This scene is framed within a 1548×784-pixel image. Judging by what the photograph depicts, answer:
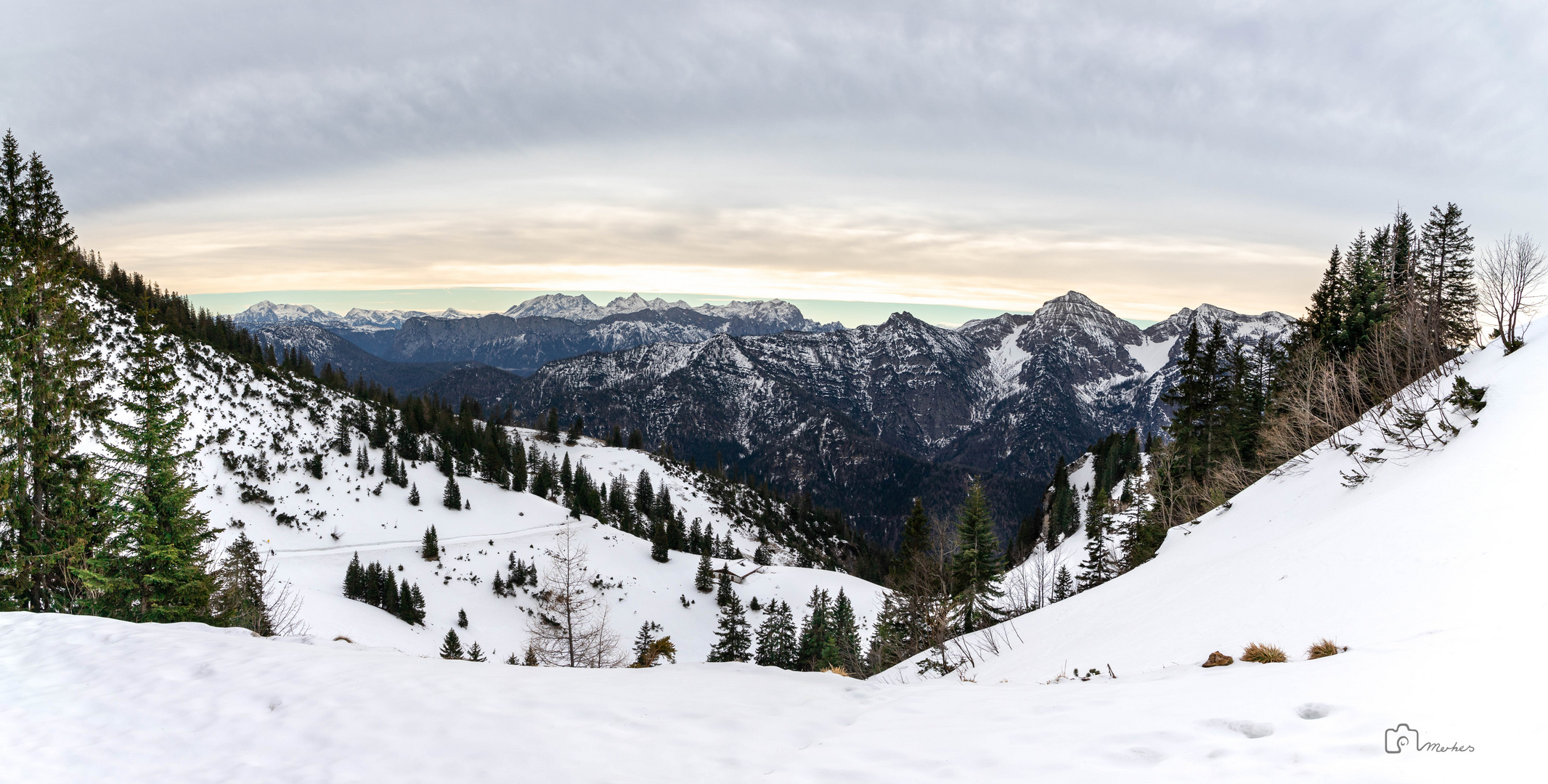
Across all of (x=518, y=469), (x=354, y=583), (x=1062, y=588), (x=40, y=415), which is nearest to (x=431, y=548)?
(x=354, y=583)

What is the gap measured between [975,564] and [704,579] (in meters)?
37.6

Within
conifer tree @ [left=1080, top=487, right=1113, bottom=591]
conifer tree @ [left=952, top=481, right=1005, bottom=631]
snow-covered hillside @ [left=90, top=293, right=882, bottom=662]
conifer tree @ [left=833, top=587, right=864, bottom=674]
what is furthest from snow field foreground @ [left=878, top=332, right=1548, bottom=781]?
snow-covered hillside @ [left=90, top=293, right=882, bottom=662]

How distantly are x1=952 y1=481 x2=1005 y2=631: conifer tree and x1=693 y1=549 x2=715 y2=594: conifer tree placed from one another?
35368 mm

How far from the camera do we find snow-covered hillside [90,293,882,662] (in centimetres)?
5272

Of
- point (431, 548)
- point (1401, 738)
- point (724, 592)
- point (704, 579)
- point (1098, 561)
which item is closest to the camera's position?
point (1401, 738)

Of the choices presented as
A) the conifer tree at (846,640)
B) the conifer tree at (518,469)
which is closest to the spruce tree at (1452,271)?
the conifer tree at (846,640)

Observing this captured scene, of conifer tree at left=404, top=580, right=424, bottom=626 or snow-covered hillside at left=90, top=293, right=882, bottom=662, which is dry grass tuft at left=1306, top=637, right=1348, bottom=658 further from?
conifer tree at left=404, top=580, right=424, bottom=626

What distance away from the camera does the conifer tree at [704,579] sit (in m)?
63.2

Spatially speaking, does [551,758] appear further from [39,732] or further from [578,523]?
[578,523]

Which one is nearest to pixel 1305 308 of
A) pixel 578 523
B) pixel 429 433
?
pixel 578 523

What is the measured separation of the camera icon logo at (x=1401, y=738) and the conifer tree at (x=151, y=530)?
79.6ft

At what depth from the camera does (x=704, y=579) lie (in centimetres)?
6331

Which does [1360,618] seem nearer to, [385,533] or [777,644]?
[777,644]

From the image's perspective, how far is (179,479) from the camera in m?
17.7
